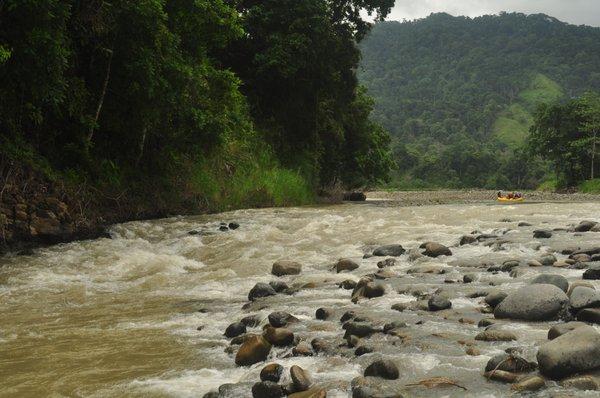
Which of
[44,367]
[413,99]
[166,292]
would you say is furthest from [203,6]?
[413,99]

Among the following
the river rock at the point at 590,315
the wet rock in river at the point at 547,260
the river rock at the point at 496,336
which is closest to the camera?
the river rock at the point at 496,336

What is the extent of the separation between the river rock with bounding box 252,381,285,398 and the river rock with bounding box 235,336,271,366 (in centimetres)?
67

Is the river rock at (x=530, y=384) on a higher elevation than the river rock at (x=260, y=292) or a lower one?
higher

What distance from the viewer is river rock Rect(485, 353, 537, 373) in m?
3.79

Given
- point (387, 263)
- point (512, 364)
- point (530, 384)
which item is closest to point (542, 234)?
point (387, 263)

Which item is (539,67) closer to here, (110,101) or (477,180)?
(477,180)

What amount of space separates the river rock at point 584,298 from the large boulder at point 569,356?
113 centimetres

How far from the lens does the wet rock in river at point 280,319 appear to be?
5230 millimetres

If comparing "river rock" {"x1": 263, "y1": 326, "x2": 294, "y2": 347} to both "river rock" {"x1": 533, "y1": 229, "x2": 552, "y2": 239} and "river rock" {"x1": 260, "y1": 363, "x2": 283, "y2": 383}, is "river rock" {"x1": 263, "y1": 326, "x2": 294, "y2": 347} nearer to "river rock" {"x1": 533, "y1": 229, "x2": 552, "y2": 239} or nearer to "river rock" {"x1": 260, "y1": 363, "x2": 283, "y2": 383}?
"river rock" {"x1": 260, "y1": 363, "x2": 283, "y2": 383}

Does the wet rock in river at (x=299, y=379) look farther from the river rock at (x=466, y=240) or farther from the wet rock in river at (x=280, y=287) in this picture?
the river rock at (x=466, y=240)

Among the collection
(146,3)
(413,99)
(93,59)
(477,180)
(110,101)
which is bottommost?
(477,180)

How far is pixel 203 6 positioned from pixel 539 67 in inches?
5843

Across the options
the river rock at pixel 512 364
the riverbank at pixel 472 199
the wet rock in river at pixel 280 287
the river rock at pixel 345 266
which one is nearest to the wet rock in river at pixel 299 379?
the river rock at pixel 512 364

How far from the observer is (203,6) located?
13.8 metres
